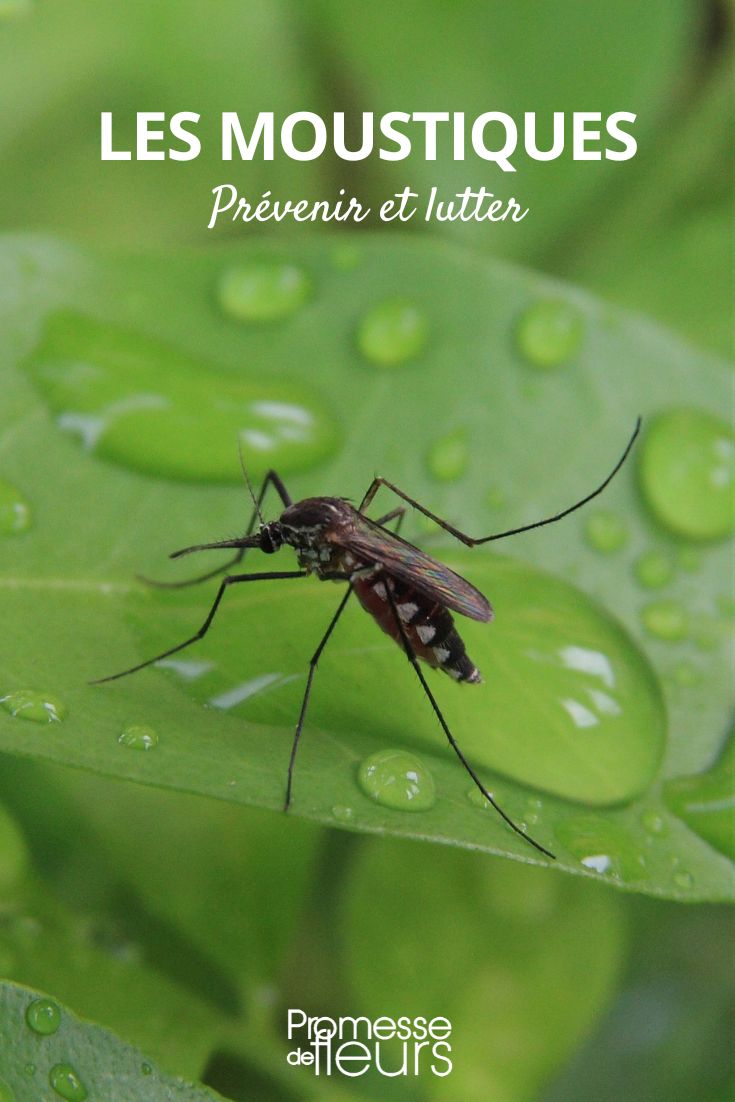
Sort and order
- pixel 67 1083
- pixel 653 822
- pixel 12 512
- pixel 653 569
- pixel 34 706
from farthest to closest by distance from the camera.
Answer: pixel 653 569, pixel 12 512, pixel 653 822, pixel 34 706, pixel 67 1083

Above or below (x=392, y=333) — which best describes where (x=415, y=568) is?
below

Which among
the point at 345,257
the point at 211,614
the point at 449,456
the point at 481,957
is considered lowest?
the point at 481,957

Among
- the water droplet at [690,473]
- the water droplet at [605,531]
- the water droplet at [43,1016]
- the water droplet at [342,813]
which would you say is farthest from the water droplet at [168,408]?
the water droplet at [43,1016]

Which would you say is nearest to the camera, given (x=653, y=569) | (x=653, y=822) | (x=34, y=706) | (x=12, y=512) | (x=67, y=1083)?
(x=67, y=1083)

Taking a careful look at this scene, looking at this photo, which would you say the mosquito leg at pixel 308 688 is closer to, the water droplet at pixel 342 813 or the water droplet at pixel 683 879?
the water droplet at pixel 342 813

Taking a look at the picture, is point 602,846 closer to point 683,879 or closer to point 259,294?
point 683,879

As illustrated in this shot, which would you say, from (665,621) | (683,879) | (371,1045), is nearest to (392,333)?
(665,621)
